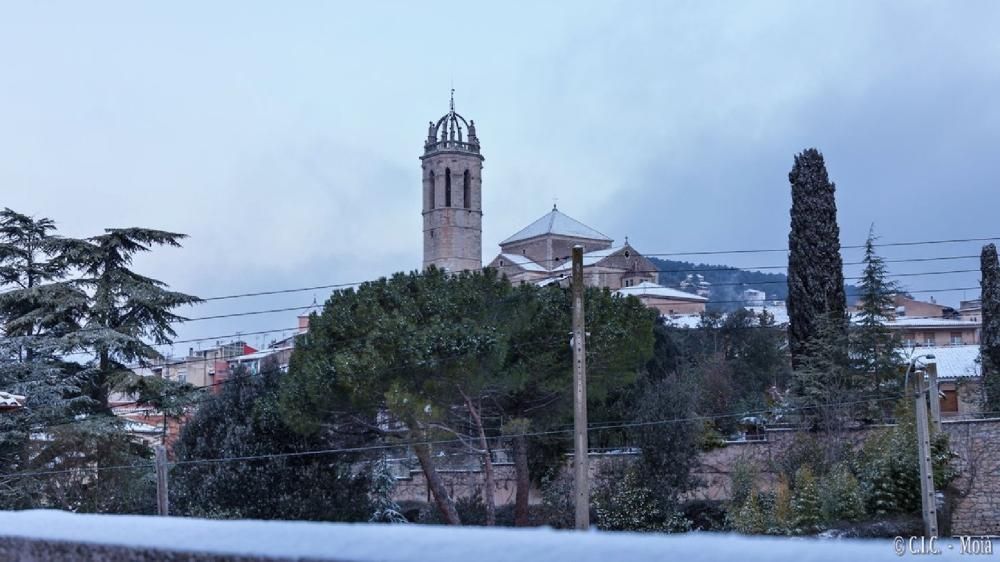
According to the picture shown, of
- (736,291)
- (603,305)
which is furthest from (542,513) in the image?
(736,291)

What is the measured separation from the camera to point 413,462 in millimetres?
32375

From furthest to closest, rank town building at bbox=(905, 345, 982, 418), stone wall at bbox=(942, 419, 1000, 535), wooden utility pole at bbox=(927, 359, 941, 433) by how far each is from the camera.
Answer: town building at bbox=(905, 345, 982, 418), stone wall at bbox=(942, 419, 1000, 535), wooden utility pole at bbox=(927, 359, 941, 433)

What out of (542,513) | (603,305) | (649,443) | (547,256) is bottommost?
(542,513)

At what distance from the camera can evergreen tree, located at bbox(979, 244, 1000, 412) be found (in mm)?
30281

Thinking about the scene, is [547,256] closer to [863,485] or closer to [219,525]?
[863,485]

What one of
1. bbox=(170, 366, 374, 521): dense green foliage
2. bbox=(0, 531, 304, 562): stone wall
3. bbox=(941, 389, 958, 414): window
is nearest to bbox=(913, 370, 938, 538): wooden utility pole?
bbox=(170, 366, 374, 521): dense green foliage

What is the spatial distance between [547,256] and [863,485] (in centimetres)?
6504

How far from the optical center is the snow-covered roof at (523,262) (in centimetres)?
8325

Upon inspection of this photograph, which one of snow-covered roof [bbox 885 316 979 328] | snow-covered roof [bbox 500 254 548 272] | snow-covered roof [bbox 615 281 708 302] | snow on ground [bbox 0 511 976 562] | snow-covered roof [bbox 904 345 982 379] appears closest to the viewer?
snow on ground [bbox 0 511 976 562]

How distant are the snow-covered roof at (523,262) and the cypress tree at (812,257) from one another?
51.9m

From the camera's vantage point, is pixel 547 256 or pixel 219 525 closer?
pixel 219 525

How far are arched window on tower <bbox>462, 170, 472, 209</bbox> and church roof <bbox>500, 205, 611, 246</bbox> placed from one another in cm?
643

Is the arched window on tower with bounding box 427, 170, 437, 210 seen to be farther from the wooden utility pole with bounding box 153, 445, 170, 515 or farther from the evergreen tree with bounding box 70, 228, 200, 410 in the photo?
the wooden utility pole with bounding box 153, 445, 170, 515

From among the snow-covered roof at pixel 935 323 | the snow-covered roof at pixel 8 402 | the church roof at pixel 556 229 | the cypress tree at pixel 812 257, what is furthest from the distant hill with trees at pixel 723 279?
the snow-covered roof at pixel 8 402
